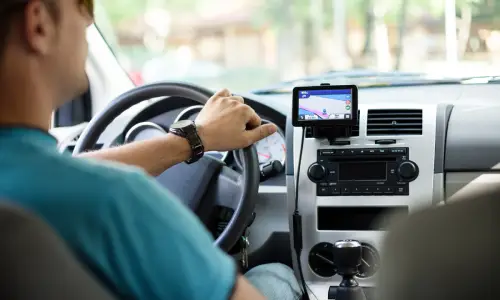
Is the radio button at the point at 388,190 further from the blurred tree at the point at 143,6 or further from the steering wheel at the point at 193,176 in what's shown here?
the blurred tree at the point at 143,6

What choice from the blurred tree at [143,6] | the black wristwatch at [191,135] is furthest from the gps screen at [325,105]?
the blurred tree at [143,6]

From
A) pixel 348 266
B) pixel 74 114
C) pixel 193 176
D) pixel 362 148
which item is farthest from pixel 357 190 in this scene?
Result: pixel 74 114

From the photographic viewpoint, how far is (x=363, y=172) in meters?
2.83

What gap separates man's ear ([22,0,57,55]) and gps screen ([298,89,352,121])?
157 centimetres

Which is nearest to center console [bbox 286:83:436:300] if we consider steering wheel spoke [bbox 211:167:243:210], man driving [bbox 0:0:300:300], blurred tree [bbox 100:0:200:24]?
steering wheel spoke [bbox 211:167:243:210]

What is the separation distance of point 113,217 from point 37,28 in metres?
0.31

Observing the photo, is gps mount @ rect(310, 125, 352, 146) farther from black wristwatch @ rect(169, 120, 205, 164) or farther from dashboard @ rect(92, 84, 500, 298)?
black wristwatch @ rect(169, 120, 205, 164)

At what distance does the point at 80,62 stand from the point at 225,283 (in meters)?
Answer: 0.42

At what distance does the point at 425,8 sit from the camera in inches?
151

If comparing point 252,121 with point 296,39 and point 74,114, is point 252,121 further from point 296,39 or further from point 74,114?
point 296,39

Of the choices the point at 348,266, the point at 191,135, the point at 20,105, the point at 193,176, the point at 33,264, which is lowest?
the point at 348,266

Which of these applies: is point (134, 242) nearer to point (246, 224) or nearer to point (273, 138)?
point (246, 224)

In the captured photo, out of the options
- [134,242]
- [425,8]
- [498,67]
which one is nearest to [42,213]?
[134,242]

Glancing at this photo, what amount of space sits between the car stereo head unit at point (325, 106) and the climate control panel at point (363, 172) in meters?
0.13
